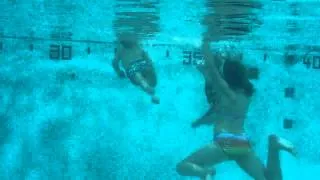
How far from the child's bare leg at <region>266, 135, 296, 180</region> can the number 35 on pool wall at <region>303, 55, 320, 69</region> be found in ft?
7.75

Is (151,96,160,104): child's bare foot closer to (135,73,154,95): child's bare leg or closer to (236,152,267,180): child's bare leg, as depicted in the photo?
(135,73,154,95): child's bare leg

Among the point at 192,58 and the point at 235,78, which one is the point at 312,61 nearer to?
the point at 192,58

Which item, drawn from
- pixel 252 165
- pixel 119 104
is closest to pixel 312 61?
pixel 252 165

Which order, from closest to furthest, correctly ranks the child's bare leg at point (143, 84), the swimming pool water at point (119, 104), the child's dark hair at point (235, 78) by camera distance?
the child's dark hair at point (235, 78) < the child's bare leg at point (143, 84) < the swimming pool water at point (119, 104)

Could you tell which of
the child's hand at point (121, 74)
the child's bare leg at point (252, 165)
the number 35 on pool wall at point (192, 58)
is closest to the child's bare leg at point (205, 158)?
the child's bare leg at point (252, 165)

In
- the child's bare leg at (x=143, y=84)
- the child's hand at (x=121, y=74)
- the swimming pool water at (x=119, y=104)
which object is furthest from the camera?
the child's hand at (x=121, y=74)

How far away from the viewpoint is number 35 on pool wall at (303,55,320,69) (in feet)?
39.5

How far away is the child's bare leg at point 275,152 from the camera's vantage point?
31.8 ft

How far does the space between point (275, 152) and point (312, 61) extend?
2853mm

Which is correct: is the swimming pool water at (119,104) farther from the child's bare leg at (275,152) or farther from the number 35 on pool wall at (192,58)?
the child's bare leg at (275,152)

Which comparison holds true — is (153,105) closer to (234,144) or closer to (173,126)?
(173,126)

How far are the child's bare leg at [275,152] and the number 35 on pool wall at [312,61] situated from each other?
7.75 ft

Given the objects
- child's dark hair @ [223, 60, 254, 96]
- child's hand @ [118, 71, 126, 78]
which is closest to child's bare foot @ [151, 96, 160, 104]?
child's hand @ [118, 71, 126, 78]

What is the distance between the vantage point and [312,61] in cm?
1205
